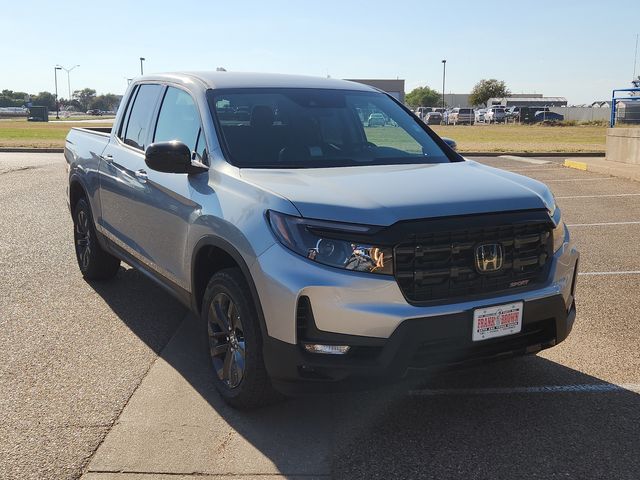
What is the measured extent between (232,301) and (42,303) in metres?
2.91

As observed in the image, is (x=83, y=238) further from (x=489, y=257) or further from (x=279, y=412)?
(x=489, y=257)

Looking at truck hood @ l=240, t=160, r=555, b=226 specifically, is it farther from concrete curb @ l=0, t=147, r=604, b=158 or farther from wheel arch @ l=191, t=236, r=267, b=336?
concrete curb @ l=0, t=147, r=604, b=158

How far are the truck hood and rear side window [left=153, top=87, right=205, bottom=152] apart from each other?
0.76m

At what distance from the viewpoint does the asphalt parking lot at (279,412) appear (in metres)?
3.42

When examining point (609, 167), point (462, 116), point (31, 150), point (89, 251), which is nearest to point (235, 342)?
point (89, 251)

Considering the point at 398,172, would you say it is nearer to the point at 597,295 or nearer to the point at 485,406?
the point at 485,406

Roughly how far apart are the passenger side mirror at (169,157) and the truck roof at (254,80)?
0.75 metres

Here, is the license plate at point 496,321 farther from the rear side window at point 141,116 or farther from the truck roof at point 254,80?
the rear side window at point 141,116

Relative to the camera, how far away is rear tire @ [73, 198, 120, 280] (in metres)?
6.57

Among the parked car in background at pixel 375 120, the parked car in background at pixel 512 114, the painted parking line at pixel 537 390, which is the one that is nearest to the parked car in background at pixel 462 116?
the parked car in background at pixel 512 114

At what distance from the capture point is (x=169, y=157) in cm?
422

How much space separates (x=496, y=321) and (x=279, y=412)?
4.29ft

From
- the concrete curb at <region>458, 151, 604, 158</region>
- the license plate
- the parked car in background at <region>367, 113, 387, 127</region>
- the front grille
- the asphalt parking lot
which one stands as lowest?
the asphalt parking lot

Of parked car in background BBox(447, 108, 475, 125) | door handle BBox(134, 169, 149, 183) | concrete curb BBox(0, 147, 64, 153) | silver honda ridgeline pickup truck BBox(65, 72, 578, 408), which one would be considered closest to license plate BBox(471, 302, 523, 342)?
silver honda ridgeline pickup truck BBox(65, 72, 578, 408)
